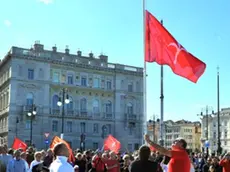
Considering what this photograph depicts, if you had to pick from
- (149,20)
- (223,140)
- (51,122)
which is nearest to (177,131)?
(223,140)

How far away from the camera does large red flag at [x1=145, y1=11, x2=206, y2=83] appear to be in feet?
34.4

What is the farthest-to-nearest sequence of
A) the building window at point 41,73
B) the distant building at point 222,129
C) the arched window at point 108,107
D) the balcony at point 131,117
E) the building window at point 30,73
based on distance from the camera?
1. the distant building at point 222,129
2. the balcony at point 131,117
3. the arched window at point 108,107
4. the building window at point 41,73
5. the building window at point 30,73

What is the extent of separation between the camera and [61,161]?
16.3 feet

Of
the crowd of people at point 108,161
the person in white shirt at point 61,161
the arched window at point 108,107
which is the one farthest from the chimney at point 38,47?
the person in white shirt at point 61,161

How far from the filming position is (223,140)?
4818 inches

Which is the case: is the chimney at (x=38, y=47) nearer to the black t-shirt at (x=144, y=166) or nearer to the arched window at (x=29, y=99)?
the arched window at (x=29, y=99)

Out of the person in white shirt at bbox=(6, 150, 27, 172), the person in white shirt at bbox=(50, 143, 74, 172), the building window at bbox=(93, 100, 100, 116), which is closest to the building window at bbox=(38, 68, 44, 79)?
the building window at bbox=(93, 100, 100, 116)

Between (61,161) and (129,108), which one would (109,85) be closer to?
(129,108)

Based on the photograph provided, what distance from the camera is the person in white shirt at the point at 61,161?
4.86 m

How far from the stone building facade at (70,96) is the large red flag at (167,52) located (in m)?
50.7

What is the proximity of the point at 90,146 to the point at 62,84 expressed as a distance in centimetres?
1033

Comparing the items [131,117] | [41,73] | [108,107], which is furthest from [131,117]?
[41,73]

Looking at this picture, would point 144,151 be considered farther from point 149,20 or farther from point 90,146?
point 90,146

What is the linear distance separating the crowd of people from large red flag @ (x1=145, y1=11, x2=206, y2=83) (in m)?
2.14
